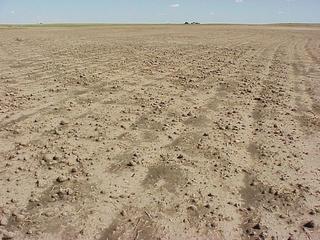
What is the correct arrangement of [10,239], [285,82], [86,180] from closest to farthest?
1. [10,239]
2. [86,180]
3. [285,82]

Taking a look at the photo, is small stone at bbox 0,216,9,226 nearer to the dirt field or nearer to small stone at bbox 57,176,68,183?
the dirt field

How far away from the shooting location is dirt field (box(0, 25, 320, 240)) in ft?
15.4

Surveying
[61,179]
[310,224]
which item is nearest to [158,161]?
[61,179]

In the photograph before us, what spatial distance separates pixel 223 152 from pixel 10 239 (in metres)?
3.26

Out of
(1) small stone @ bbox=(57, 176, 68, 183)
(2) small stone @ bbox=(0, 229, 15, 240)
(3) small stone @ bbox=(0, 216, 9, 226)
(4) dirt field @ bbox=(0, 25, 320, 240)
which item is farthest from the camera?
(1) small stone @ bbox=(57, 176, 68, 183)

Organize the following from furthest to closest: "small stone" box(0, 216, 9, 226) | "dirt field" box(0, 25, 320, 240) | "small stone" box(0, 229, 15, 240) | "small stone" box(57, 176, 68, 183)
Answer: "small stone" box(57, 176, 68, 183) → "dirt field" box(0, 25, 320, 240) → "small stone" box(0, 216, 9, 226) → "small stone" box(0, 229, 15, 240)

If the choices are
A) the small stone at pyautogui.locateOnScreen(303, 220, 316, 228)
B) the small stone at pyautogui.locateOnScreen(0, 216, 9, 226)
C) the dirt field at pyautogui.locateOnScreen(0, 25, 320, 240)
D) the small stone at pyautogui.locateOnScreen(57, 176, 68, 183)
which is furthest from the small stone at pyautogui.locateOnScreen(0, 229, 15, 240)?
the small stone at pyautogui.locateOnScreen(303, 220, 316, 228)

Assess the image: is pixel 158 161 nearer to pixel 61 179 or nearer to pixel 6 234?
pixel 61 179

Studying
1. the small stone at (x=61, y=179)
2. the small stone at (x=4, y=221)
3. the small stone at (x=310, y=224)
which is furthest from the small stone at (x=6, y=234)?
the small stone at (x=310, y=224)

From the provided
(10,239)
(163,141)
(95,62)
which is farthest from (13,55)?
(10,239)

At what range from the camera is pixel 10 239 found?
439 centimetres

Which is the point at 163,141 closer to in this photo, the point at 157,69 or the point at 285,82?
the point at 285,82

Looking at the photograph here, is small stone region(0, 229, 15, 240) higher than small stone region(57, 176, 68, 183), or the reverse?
small stone region(0, 229, 15, 240)

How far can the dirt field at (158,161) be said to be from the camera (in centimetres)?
470
